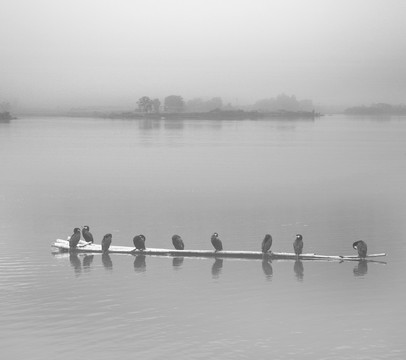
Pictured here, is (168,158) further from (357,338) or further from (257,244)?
(357,338)

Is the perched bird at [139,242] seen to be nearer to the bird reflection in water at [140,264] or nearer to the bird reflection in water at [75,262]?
the bird reflection in water at [140,264]

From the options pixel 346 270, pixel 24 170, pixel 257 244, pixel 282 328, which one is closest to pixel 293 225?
pixel 257 244

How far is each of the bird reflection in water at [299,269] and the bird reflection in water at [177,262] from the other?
→ 11.2ft

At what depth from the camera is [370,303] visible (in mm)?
20031

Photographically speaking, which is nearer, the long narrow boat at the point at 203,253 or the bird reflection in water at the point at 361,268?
Answer: the bird reflection in water at the point at 361,268

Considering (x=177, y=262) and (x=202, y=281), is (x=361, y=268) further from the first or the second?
(x=177, y=262)

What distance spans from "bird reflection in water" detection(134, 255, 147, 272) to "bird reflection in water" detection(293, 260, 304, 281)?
14.5 feet

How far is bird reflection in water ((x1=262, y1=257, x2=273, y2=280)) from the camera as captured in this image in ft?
74.3

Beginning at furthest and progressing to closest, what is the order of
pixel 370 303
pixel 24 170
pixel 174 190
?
pixel 24 170 < pixel 174 190 < pixel 370 303

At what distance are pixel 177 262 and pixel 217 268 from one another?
4.75 ft

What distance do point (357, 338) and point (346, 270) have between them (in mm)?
6280

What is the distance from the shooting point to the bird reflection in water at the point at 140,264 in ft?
77.5

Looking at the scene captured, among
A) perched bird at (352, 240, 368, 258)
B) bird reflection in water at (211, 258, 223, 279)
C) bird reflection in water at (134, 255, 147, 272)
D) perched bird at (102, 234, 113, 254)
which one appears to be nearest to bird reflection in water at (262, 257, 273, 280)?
bird reflection in water at (211, 258, 223, 279)

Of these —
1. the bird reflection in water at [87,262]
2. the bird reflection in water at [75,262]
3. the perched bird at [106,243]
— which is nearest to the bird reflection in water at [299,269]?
the perched bird at [106,243]
